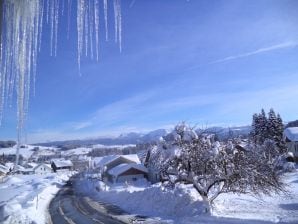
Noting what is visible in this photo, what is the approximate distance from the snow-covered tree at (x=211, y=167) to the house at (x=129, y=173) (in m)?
36.2

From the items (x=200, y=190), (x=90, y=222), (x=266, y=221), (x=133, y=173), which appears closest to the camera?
(x=266, y=221)

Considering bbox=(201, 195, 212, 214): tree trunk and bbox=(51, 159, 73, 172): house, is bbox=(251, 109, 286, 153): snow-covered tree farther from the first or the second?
bbox=(51, 159, 73, 172): house

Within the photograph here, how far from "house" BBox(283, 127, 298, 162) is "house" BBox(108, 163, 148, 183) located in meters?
29.1

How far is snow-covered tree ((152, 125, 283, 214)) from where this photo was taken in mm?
21309

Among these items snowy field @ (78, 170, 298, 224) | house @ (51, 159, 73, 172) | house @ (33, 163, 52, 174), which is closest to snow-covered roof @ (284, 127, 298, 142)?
snowy field @ (78, 170, 298, 224)

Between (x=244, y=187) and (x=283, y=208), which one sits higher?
(x=244, y=187)

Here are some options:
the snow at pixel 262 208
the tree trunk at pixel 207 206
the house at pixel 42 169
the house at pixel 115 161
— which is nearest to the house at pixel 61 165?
the house at pixel 42 169

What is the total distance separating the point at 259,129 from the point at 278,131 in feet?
13.0

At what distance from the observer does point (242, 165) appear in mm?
21750

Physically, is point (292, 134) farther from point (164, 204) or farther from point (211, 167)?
point (164, 204)

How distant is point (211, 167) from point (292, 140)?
4206cm

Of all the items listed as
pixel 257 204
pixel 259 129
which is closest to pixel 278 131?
pixel 259 129

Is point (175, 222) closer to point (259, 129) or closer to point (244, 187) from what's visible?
point (244, 187)

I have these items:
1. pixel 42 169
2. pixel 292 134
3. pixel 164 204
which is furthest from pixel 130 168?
pixel 42 169
